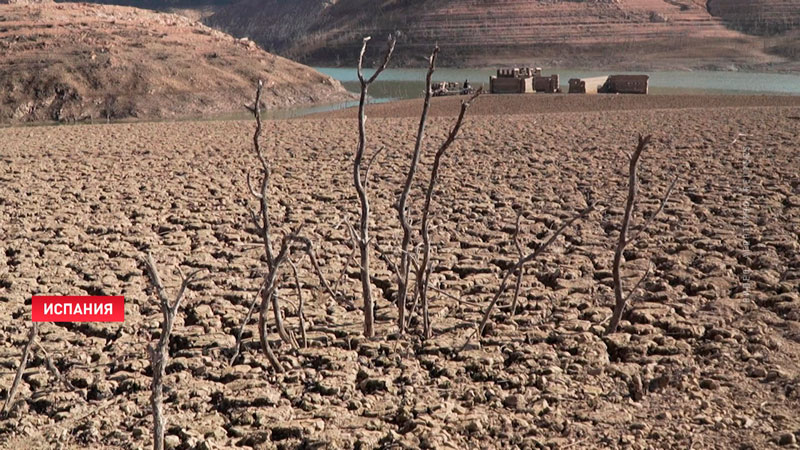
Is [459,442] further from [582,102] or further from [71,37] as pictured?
[71,37]

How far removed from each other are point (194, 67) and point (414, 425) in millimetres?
28606

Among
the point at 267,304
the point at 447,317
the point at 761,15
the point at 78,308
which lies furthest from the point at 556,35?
the point at 267,304

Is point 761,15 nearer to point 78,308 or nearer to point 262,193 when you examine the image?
point 262,193

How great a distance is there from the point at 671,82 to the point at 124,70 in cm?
2220

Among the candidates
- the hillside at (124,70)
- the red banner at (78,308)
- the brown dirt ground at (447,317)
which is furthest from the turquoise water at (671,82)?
the red banner at (78,308)

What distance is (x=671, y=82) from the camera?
34.5m

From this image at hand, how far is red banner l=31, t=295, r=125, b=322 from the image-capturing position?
463 centimetres

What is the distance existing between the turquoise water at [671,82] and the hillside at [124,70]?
3.82 metres

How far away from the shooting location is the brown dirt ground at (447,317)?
3.41 m

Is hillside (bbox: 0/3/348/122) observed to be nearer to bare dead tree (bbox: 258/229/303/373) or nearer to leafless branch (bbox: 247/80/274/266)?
leafless branch (bbox: 247/80/274/266)

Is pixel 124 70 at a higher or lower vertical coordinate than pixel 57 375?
higher

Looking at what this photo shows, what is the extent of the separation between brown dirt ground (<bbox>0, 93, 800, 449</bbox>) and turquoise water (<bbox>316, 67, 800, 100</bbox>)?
69.7ft

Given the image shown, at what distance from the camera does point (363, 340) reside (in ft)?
14.2

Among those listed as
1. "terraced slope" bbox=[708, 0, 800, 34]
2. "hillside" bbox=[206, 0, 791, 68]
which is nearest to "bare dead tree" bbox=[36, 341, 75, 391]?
"hillside" bbox=[206, 0, 791, 68]
